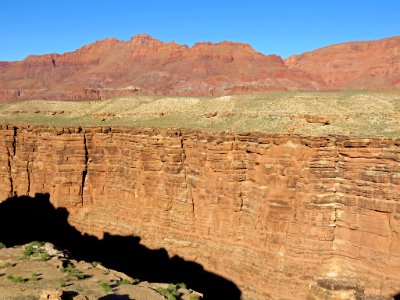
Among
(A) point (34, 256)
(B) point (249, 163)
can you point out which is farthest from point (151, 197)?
(A) point (34, 256)

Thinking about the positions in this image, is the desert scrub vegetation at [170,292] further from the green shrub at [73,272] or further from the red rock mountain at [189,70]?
the red rock mountain at [189,70]

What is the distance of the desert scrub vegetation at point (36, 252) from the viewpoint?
20895 mm

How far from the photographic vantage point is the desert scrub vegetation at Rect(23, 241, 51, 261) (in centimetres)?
2090

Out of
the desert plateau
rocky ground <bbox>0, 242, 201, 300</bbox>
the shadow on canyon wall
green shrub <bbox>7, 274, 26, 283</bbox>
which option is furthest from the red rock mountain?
green shrub <bbox>7, 274, 26, 283</bbox>

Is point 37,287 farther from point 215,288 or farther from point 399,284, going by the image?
point 399,284

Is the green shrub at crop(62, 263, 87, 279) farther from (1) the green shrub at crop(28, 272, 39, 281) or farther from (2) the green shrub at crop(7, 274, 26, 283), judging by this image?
(2) the green shrub at crop(7, 274, 26, 283)

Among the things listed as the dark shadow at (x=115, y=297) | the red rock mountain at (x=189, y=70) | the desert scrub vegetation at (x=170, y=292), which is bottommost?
the desert scrub vegetation at (x=170, y=292)

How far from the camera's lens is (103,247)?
3297 cm

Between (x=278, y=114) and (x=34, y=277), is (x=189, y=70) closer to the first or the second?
(x=278, y=114)

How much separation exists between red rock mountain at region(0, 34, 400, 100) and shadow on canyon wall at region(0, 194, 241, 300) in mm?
78798

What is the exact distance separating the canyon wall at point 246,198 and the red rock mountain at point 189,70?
7830cm

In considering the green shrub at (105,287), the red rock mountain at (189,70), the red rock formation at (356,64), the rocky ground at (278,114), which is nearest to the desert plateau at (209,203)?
the green shrub at (105,287)

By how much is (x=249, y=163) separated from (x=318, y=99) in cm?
1173

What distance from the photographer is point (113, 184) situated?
113 feet
